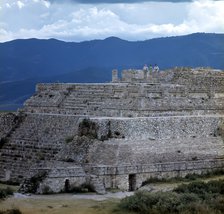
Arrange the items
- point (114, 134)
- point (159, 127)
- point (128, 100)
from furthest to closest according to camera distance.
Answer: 1. point (128, 100)
2. point (159, 127)
3. point (114, 134)

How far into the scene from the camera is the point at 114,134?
111ft

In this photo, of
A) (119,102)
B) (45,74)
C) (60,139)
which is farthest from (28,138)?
(45,74)

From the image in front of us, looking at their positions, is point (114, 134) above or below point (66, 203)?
above

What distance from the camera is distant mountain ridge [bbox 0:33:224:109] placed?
439 feet

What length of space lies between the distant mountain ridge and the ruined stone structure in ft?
289

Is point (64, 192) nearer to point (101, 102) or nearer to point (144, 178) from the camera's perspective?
point (144, 178)

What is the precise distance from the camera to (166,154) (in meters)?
34.4

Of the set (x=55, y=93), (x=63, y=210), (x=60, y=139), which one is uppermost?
(x=55, y=93)

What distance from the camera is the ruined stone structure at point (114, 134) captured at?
3250cm

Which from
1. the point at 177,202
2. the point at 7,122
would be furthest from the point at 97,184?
the point at 7,122

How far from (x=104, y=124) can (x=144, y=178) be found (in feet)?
10.6

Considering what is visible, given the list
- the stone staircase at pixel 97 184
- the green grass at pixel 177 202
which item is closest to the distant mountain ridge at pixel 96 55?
the stone staircase at pixel 97 184

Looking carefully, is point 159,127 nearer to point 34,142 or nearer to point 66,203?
point 34,142

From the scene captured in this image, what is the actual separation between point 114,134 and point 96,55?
111 metres
